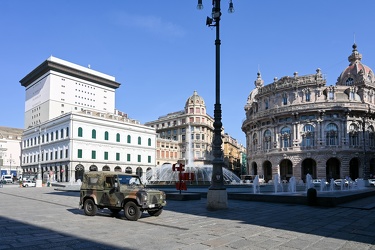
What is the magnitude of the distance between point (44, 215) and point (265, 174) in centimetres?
6205

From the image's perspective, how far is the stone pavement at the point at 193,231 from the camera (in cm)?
777

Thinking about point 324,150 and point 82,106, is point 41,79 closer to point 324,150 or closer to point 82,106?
point 82,106

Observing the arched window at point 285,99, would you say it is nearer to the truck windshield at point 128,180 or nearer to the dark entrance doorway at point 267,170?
the dark entrance doorway at point 267,170

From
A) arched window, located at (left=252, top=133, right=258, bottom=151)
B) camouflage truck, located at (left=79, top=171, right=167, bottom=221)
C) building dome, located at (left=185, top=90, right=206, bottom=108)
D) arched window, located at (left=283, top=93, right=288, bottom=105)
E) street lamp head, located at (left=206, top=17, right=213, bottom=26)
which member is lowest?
camouflage truck, located at (left=79, top=171, right=167, bottom=221)

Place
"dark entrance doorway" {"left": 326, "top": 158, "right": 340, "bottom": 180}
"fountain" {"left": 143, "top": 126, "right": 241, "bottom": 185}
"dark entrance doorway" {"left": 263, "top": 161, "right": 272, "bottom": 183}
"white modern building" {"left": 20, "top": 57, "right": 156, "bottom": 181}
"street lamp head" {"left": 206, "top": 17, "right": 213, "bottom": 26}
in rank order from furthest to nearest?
"dark entrance doorway" {"left": 263, "top": 161, "right": 272, "bottom": 183}
"dark entrance doorway" {"left": 326, "top": 158, "right": 340, "bottom": 180}
"white modern building" {"left": 20, "top": 57, "right": 156, "bottom": 181}
"fountain" {"left": 143, "top": 126, "right": 241, "bottom": 185}
"street lamp head" {"left": 206, "top": 17, "right": 213, "bottom": 26}

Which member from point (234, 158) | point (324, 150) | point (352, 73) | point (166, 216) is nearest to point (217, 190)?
point (166, 216)

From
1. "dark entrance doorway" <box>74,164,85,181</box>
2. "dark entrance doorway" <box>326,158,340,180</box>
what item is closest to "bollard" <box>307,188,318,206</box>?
"dark entrance doorway" <box>74,164,85,181</box>

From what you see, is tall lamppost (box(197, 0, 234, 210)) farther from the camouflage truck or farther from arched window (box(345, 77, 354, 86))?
arched window (box(345, 77, 354, 86))

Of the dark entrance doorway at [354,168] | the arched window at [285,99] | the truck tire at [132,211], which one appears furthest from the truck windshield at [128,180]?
the dark entrance doorway at [354,168]

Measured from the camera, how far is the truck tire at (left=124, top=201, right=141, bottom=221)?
11.6m

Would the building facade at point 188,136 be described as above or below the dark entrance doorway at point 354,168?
above

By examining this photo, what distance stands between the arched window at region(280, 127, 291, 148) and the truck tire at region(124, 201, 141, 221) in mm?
57024

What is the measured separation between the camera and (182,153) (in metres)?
88.8

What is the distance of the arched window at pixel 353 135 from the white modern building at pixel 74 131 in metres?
40.4
